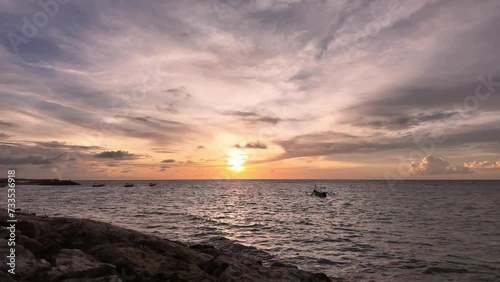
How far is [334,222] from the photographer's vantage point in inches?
1858

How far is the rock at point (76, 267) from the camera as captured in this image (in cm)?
938

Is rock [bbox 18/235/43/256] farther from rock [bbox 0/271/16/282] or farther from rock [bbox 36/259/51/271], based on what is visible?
rock [bbox 0/271/16/282]

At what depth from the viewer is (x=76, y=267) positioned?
9789 millimetres

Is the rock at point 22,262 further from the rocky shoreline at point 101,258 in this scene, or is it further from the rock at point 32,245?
the rock at point 32,245

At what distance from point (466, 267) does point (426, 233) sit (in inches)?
605

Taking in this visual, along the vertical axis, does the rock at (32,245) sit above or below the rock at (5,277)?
above

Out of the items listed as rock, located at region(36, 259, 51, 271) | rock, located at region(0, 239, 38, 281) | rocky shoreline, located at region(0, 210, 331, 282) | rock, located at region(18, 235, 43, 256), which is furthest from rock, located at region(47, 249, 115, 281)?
rock, located at region(18, 235, 43, 256)

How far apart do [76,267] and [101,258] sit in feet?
3.85

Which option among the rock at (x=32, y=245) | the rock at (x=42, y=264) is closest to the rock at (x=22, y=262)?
the rock at (x=42, y=264)

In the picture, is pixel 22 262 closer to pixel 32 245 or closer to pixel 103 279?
pixel 32 245

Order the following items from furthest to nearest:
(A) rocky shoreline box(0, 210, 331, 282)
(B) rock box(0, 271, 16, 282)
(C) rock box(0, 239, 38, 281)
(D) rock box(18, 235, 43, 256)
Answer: (D) rock box(18, 235, 43, 256), (A) rocky shoreline box(0, 210, 331, 282), (C) rock box(0, 239, 38, 281), (B) rock box(0, 271, 16, 282)

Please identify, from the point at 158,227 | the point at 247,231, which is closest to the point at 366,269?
the point at 247,231

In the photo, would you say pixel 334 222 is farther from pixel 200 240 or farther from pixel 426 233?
pixel 200 240

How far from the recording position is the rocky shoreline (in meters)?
9.58
